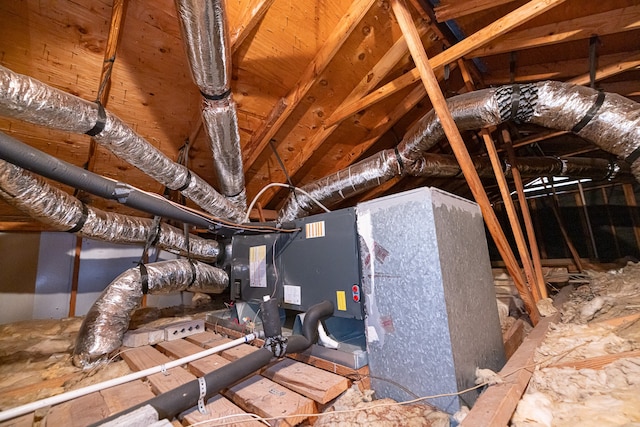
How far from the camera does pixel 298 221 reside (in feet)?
4.66

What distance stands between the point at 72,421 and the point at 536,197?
20.0 feet

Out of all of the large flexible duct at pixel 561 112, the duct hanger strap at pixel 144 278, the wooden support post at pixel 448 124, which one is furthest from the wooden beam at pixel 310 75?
the duct hanger strap at pixel 144 278

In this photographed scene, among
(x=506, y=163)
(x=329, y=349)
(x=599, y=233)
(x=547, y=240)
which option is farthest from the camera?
(x=547, y=240)

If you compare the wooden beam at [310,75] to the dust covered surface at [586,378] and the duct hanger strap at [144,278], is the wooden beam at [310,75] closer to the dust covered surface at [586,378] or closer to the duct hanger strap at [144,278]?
the duct hanger strap at [144,278]

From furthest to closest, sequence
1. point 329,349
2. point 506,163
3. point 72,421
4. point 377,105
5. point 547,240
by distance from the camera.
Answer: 1. point 547,240
2. point 506,163
3. point 377,105
4. point 329,349
5. point 72,421

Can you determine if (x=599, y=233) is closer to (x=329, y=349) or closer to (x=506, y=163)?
(x=506, y=163)

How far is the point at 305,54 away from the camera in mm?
1876

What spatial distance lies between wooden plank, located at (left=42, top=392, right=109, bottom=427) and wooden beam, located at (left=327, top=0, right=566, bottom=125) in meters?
2.10

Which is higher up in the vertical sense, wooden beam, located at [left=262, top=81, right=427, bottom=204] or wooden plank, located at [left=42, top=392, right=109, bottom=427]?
wooden beam, located at [left=262, top=81, right=427, bottom=204]

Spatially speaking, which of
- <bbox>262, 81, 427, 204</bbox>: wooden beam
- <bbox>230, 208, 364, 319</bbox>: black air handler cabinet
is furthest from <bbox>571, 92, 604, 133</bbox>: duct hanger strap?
<bbox>230, 208, 364, 319</bbox>: black air handler cabinet

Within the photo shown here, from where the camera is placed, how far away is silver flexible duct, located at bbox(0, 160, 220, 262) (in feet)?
4.73

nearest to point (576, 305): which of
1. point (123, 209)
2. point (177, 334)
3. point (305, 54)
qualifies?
point (305, 54)

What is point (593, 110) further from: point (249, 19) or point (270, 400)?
point (270, 400)

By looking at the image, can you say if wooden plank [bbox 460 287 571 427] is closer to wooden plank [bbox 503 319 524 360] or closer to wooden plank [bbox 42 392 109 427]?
wooden plank [bbox 503 319 524 360]
